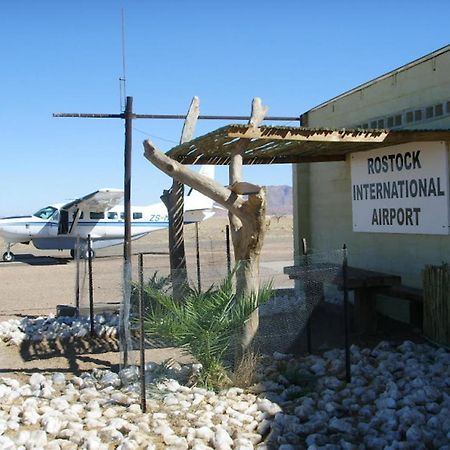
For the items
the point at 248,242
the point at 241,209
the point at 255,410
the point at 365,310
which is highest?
the point at 241,209

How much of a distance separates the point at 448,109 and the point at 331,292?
4.54 m

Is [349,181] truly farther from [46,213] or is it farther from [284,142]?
[46,213]

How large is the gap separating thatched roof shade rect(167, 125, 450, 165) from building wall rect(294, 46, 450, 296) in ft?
2.32

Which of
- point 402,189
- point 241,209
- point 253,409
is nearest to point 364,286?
point 402,189

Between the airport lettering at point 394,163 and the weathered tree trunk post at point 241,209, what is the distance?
126 inches

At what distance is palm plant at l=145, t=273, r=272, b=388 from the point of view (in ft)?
21.4

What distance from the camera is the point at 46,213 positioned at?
3028cm

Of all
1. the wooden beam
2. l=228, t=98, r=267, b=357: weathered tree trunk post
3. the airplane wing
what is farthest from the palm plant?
the airplane wing

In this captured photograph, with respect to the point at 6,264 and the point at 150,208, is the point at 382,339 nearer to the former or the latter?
the point at 6,264

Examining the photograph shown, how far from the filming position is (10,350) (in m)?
8.99

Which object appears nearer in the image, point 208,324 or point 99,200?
point 208,324

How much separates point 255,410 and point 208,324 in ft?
3.64

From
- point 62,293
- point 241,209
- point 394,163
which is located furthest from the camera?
point 62,293

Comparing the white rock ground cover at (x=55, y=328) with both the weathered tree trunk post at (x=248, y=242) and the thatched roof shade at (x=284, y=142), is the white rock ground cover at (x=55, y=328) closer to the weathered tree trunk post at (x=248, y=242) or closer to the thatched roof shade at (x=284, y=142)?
the thatched roof shade at (x=284, y=142)
